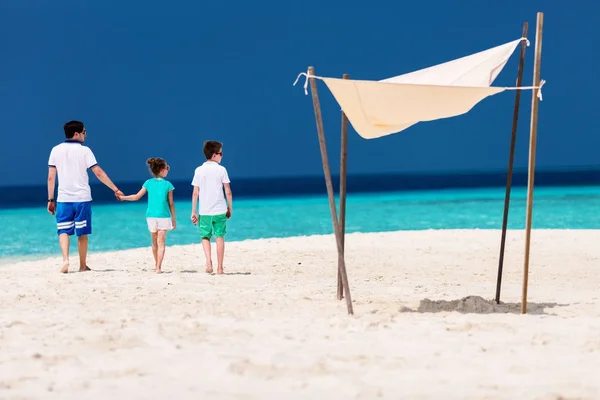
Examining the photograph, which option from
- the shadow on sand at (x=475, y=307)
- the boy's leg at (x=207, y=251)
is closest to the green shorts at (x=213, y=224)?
the boy's leg at (x=207, y=251)

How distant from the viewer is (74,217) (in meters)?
7.33

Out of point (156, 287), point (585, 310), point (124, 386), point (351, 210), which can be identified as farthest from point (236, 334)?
point (351, 210)

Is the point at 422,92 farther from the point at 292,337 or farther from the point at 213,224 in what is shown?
the point at 213,224

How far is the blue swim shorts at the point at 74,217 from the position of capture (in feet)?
23.9

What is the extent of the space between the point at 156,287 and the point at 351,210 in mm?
17292

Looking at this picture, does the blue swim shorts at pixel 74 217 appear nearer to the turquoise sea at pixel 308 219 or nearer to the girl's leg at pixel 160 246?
the girl's leg at pixel 160 246

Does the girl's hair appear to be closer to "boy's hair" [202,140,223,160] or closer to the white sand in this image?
"boy's hair" [202,140,223,160]

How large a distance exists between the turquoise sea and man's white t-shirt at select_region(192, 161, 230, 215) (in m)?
6.26

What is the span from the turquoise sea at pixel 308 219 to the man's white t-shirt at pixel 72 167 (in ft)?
18.4

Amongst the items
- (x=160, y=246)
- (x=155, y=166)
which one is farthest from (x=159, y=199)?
(x=160, y=246)

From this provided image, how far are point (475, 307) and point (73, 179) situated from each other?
147 inches

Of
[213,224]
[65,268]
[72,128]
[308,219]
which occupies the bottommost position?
[308,219]

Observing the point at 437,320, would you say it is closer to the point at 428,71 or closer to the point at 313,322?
the point at 313,322

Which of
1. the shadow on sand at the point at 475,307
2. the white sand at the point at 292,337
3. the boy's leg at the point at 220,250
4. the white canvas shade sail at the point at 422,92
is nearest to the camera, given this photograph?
the white sand at the point at 292,337
